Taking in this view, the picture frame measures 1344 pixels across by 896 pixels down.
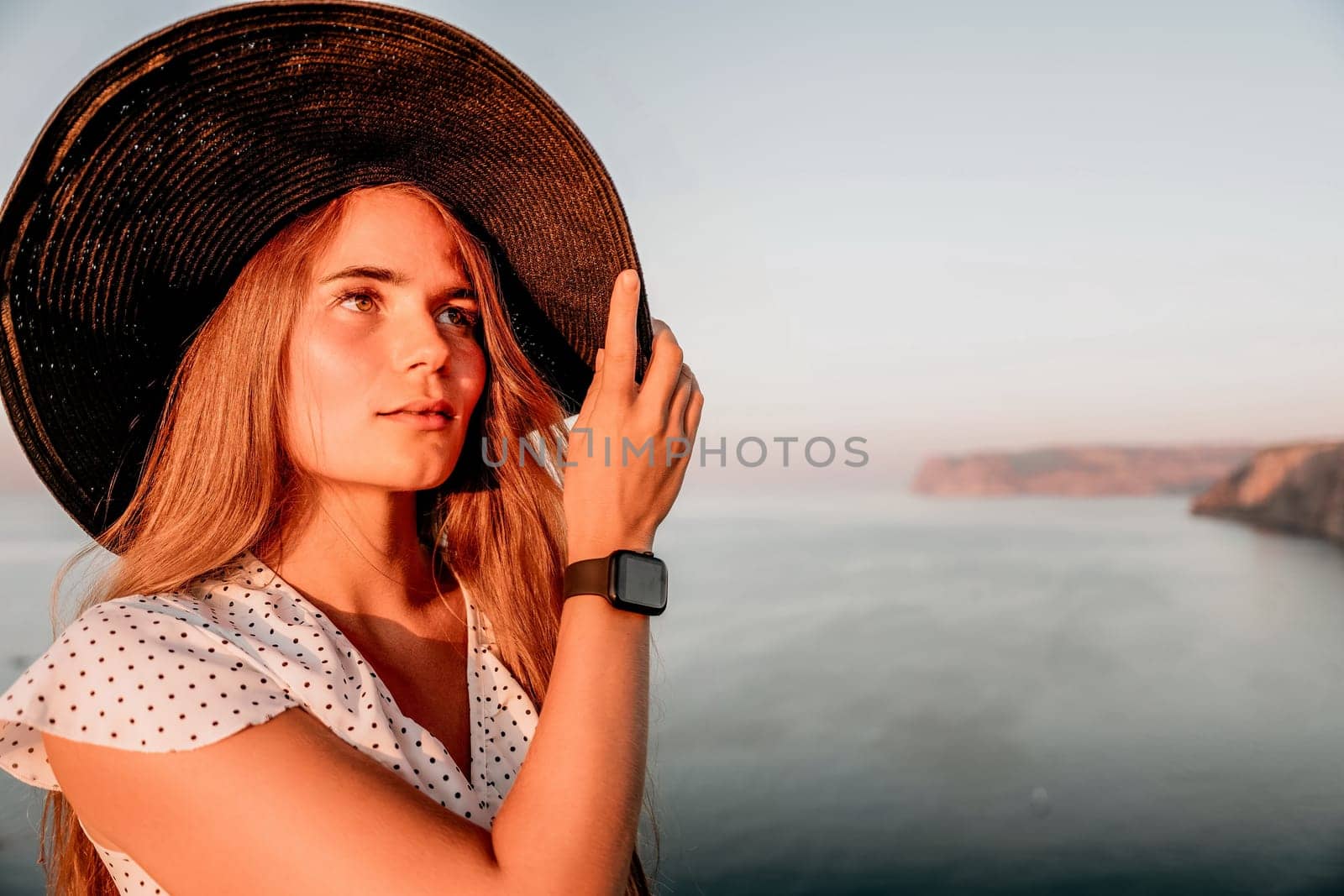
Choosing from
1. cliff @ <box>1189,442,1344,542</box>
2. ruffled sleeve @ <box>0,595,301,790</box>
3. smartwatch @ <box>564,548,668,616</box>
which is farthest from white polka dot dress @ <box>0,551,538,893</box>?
cliff @ <box>1189,442,1344,542</box>

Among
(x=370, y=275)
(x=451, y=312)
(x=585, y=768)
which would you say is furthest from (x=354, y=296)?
(x=585, y=768)

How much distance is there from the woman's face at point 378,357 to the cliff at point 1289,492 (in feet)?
13.9

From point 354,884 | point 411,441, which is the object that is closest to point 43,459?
point 411,441

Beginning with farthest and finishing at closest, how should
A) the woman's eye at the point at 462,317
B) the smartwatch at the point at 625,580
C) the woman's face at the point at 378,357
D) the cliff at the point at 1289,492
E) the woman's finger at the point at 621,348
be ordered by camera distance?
the cliff at the point at 1289,492 → the woman's eye at the point at 462,317 → the woman's face at the point at 378,357 → the woman's finger at the point at 621,348 → the smartwatch at the point at 625,580

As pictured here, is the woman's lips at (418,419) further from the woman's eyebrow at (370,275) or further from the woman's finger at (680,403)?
the woman's finger at (680,403)

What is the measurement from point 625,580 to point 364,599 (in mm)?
559

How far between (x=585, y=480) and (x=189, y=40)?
71cm

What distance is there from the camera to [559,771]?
106 cm

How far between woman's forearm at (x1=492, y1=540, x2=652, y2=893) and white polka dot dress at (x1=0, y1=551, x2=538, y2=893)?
288mm

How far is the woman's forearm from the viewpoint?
3.31ft

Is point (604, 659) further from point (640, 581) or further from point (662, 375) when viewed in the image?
point (662, 375)

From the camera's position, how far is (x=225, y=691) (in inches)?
43.5

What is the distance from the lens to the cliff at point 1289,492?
14.5ft

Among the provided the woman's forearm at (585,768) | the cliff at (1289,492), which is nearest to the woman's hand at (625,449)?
the woman's forearm at (585,768)
